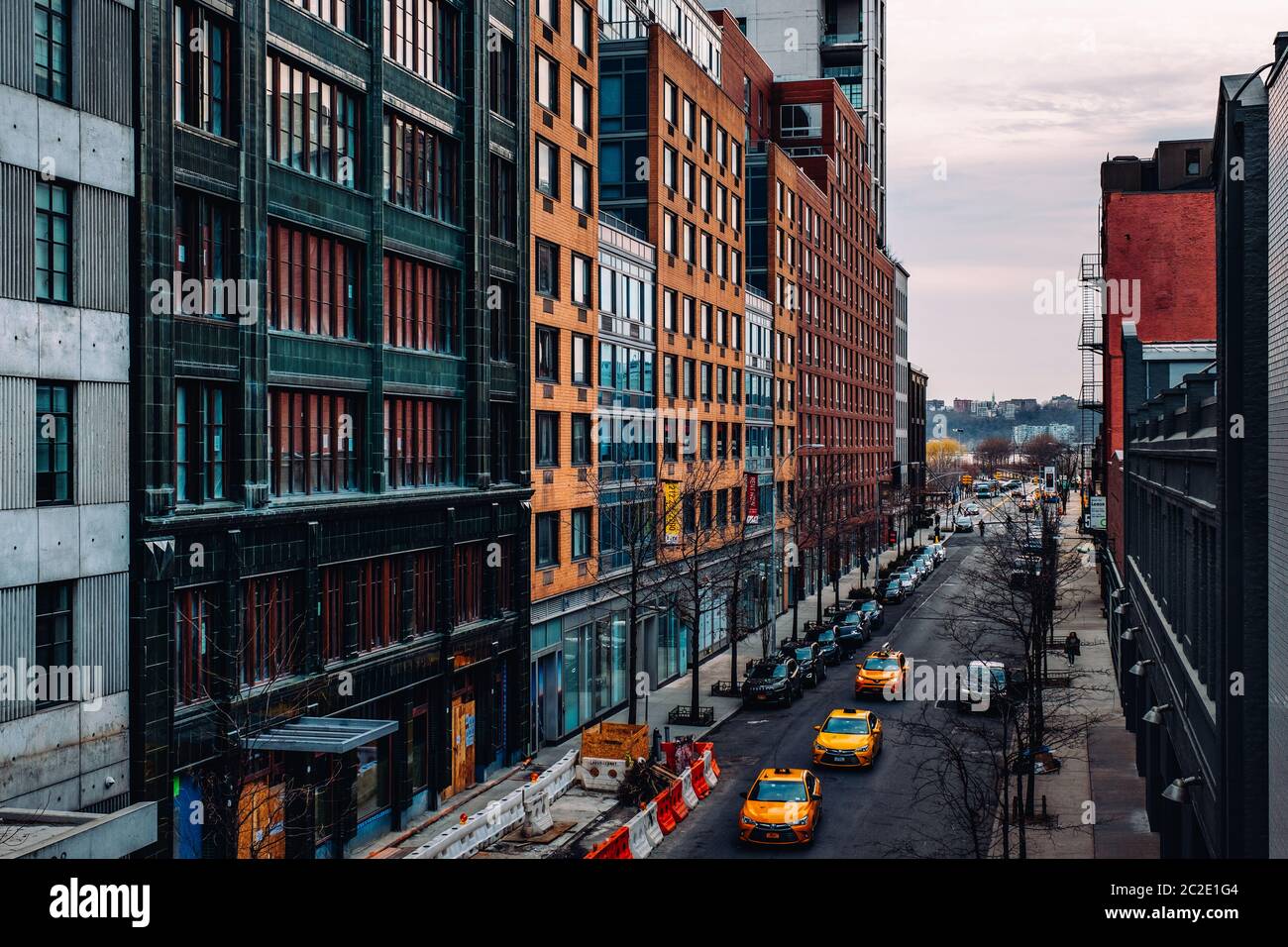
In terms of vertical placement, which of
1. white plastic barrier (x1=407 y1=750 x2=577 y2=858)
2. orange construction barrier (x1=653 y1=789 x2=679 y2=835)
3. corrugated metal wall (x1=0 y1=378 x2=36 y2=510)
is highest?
corrugated metal wall (x1=0 y1=378 x2=36 y2=510)

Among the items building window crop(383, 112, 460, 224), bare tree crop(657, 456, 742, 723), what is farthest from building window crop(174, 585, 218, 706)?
bare tree crop(657, 456, 742, 723)

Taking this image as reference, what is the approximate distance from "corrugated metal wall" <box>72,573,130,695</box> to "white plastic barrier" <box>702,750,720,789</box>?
17.5m

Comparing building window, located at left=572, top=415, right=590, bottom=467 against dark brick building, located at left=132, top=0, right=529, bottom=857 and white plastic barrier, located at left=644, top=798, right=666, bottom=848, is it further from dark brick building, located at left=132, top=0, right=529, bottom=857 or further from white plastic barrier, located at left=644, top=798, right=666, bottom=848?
white plastic barrier, located at left=644, top=798, right=666, bottom=848

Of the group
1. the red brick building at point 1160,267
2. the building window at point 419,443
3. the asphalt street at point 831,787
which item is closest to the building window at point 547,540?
the building window at point 419,443

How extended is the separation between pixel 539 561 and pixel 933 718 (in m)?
14.7

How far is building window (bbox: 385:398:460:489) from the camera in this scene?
3022cm

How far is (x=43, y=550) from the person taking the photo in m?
19.3

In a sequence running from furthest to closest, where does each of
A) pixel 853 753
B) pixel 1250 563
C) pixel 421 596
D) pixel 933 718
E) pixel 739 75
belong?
pixel 739 75 < pixel 933 718 < pixel 853 753 < pixel 421 596 < pixel 1250 563

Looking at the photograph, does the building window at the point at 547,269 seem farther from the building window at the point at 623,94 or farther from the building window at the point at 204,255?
the building window at the point at 204,255

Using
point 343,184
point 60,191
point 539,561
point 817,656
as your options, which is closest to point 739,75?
point 817,656

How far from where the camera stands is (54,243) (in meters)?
19.8

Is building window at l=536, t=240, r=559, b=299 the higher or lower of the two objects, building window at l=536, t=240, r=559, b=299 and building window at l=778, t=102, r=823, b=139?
the lower

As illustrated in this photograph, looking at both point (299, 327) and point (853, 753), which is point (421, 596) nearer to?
point (299, 327)

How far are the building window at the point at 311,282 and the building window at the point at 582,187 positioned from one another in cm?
Result: 1409
